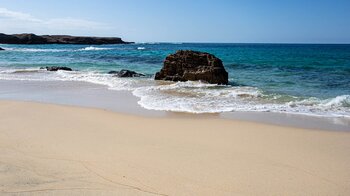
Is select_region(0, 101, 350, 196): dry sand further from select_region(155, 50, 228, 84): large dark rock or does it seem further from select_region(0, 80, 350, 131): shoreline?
select_region(155, 50, 228, 84): large dark rock

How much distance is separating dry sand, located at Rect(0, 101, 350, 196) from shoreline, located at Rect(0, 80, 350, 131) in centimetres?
75

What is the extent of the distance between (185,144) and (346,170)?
7.83 feet

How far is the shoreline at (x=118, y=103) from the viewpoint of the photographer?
8.03m

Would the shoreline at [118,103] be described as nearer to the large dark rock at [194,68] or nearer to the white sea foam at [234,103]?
the white sea foam at [234,103]

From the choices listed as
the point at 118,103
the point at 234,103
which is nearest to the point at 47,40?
the point at 118,103

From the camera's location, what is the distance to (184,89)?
14523mm

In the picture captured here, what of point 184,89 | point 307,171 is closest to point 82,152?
point 307,171

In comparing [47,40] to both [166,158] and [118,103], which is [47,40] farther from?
[166,158]

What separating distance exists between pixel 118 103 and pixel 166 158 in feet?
18.8

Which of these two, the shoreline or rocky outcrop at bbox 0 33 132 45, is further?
rocky outcrop at bbox 0 33 132 45

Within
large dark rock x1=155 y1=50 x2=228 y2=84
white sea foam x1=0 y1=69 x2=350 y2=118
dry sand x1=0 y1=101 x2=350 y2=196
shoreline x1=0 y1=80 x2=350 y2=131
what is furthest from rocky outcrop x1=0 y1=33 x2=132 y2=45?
dry sand x1=0 y1=101 x2=350 y2=196

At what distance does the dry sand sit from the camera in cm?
404

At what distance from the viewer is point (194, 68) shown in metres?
18.0

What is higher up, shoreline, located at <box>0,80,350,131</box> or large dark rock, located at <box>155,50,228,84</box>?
large dark rock, located at <box>155,50,228,84</box>
